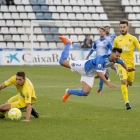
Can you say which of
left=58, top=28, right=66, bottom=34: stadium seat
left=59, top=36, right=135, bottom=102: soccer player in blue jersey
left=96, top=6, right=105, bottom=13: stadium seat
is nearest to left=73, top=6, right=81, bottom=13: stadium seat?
left=96, top=6, right=105, bottom=13: stadium seat

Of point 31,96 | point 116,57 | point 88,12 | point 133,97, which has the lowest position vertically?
point 133,97

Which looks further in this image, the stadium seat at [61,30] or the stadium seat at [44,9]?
the stadium seat at [44,9]

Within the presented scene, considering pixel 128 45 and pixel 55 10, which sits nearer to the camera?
pixel 128 45

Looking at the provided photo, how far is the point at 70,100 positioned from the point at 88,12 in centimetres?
1891

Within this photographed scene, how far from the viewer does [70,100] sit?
882cm

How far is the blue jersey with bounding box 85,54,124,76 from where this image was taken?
6.51 metres

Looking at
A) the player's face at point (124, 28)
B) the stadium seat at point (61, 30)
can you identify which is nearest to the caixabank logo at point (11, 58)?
the stadium seat at point (61, 30)

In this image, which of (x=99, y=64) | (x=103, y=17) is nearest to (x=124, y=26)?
(x=99, y=64)

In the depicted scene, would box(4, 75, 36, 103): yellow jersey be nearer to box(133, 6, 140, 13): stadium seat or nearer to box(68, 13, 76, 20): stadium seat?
box(68, 13, 76, 20): stadium seat

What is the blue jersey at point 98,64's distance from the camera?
6.51 metres

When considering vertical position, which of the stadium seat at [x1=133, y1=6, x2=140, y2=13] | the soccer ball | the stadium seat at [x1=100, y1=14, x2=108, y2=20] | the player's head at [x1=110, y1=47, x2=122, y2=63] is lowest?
the soccer ball

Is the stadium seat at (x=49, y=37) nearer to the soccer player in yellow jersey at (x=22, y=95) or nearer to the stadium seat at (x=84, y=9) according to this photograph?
the stadium seat at (x=84, y=9)

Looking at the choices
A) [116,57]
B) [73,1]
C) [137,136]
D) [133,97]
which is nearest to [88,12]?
[73,1]

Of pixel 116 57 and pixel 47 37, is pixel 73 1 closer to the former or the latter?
pixel 47 37
